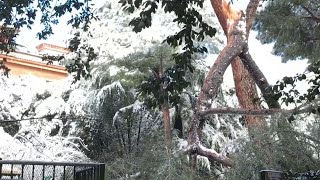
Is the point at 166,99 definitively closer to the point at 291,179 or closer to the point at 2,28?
the point at 291,179

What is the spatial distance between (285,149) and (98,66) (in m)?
8.81

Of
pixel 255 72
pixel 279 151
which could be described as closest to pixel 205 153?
pixel 279 151

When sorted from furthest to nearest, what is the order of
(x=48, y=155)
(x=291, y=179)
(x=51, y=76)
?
(x=51, y=76), (x=48, y=155), (x=291, y=179)

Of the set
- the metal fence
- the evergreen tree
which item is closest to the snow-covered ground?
the evergreen tree

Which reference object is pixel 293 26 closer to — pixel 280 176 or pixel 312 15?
pixel 312 15

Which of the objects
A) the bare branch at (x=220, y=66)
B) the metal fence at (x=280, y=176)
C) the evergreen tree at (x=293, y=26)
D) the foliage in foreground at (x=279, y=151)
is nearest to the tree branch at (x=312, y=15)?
the evergreen tree at (x=293, y=26)

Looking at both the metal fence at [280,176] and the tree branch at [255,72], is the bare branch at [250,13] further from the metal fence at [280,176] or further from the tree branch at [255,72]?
the metal fence at [280,176]

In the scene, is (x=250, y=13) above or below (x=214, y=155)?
above

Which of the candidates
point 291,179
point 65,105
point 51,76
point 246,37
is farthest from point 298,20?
point 51,76

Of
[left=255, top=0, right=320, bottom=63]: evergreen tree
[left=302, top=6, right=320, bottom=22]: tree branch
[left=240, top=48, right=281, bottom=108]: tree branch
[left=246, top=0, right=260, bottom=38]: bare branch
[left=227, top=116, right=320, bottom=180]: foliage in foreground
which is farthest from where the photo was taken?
[left=302, top=6, right=320, bottom=22]: tree branch

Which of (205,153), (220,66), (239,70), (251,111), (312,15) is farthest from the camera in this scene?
(312,15)

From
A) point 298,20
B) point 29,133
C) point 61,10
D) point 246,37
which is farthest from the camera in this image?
point 29,133

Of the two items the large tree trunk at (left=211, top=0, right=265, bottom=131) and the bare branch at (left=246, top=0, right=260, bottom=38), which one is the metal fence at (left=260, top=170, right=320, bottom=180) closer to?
the large tree trunk at (left=211, top=0, right=265, bottom=131)

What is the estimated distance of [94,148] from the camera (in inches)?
605
